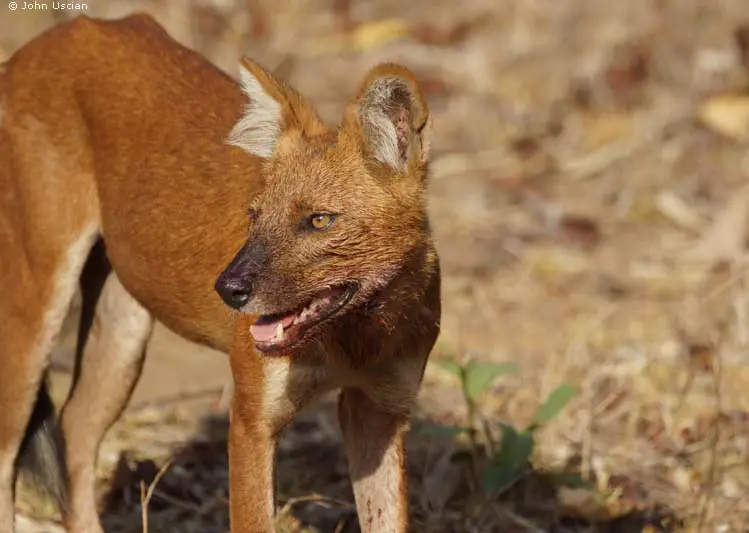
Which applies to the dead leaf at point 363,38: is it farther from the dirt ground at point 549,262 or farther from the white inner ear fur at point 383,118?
the white inner ear fur at point 383,118

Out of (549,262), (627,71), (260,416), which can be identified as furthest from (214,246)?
(627,71)

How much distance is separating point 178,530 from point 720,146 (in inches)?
284

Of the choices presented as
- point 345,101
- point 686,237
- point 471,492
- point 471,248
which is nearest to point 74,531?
point 471,492

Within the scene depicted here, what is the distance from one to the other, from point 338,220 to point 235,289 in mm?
471

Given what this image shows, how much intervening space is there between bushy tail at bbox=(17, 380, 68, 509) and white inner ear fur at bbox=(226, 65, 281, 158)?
1621 millimetres

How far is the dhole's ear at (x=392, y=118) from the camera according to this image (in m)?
5.27

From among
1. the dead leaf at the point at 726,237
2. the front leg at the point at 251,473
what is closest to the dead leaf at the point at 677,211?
the dead leaf at the point at 726,237

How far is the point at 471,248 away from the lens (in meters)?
11.2

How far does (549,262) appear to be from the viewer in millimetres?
10977

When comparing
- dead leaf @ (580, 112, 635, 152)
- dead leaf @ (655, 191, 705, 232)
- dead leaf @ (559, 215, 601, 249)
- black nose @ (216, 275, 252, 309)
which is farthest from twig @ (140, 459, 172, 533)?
dead leaf @ (580, 112, 635, 152)

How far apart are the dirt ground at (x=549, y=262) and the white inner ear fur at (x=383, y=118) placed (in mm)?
1370

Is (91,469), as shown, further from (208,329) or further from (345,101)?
(345,101)

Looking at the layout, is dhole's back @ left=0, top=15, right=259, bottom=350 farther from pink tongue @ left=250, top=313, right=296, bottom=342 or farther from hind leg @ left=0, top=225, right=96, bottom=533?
pink tongue @ left=250, top=313, right=296, bottom=342

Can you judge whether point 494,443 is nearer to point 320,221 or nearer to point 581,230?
point 320,221
